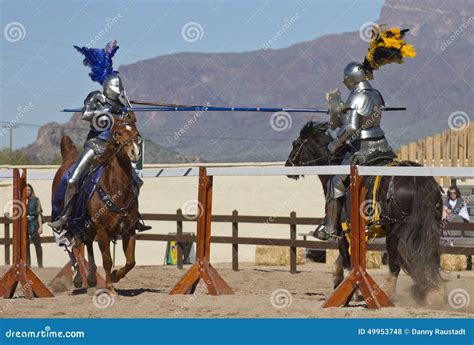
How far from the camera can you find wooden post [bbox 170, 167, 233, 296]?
13.0 metres

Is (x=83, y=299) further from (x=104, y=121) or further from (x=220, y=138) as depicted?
(x=220, y=138)

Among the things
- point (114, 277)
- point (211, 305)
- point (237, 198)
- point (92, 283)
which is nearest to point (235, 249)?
point (92, 283)

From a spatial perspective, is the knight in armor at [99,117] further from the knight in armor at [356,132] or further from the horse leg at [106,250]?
the knight in armor at [356,132]

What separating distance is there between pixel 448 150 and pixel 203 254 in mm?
23544

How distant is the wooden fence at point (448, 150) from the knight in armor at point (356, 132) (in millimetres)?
22452

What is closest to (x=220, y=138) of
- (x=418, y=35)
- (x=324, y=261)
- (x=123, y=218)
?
(x=418, y=35)

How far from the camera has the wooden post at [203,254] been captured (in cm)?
1299

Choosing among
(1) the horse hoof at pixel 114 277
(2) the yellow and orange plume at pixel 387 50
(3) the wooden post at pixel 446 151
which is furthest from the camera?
(3) the wooden post at pixel 446 151

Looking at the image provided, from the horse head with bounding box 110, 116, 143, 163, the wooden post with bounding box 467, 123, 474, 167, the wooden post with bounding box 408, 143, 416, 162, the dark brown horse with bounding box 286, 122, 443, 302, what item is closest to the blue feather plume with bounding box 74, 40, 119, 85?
the horse head with bounding box 110, 116, 143, 163

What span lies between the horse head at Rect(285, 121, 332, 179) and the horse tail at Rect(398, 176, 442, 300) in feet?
5.64

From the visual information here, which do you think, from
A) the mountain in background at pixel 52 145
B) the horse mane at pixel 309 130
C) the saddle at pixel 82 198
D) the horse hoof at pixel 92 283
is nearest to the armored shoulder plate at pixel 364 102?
the horse mane at pixel 309 130

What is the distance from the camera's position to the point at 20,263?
1344cm

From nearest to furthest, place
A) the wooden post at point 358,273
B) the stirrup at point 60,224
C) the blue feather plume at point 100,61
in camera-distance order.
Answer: the wooden post at point 358,273 < the stirrup at point 60,224 < the blue feather plume at point 100,61

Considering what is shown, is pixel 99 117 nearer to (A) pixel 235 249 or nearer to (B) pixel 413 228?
(B) pixel 413 228
